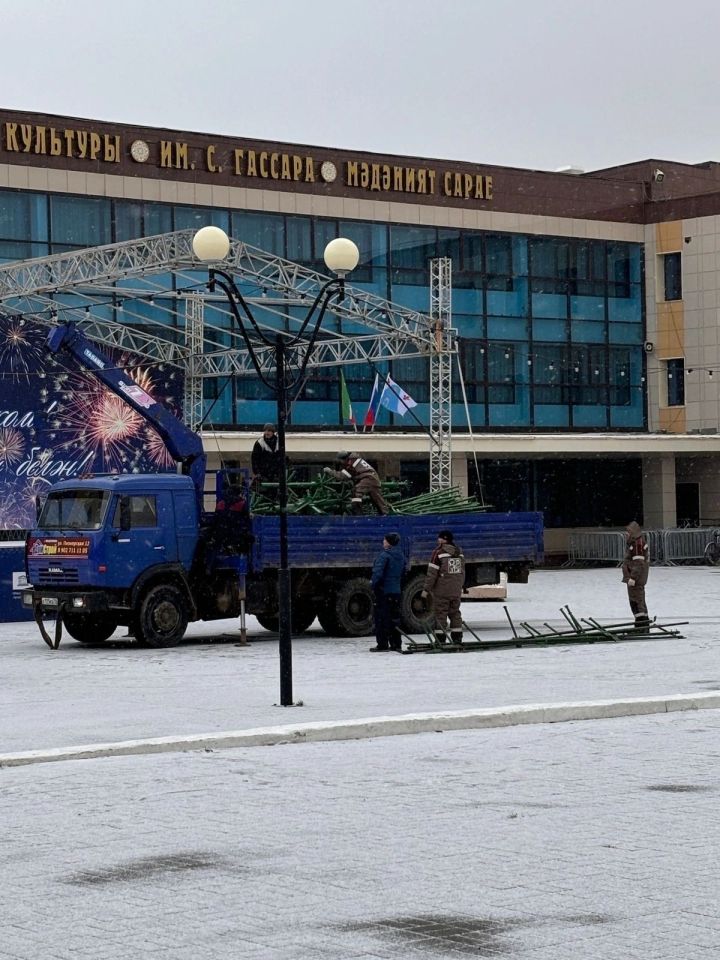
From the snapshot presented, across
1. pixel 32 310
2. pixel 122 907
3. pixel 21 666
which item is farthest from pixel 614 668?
pixel 32 310

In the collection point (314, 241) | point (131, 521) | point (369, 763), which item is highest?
point (314, 241)

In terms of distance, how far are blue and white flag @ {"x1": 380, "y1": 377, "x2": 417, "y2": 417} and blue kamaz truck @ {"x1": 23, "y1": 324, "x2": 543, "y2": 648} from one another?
15.8 meters

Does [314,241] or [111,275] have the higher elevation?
[314,241]

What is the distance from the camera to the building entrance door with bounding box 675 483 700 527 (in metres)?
58.6

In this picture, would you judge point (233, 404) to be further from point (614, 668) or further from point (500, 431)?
point (614, 668)

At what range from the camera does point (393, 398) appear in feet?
153

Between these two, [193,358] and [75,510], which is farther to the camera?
[193,358]

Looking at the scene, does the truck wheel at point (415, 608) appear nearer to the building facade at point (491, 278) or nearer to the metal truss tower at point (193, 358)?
the metal truss tower at point (193, 358)

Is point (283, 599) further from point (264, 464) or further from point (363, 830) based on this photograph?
point (264, 464)

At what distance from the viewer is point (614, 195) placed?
56.5m

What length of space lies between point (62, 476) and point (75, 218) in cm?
737

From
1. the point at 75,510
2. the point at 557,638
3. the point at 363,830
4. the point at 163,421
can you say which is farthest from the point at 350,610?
the point at 363,830

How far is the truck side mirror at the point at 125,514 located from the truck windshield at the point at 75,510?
22cm

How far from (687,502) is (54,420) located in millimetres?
24960
